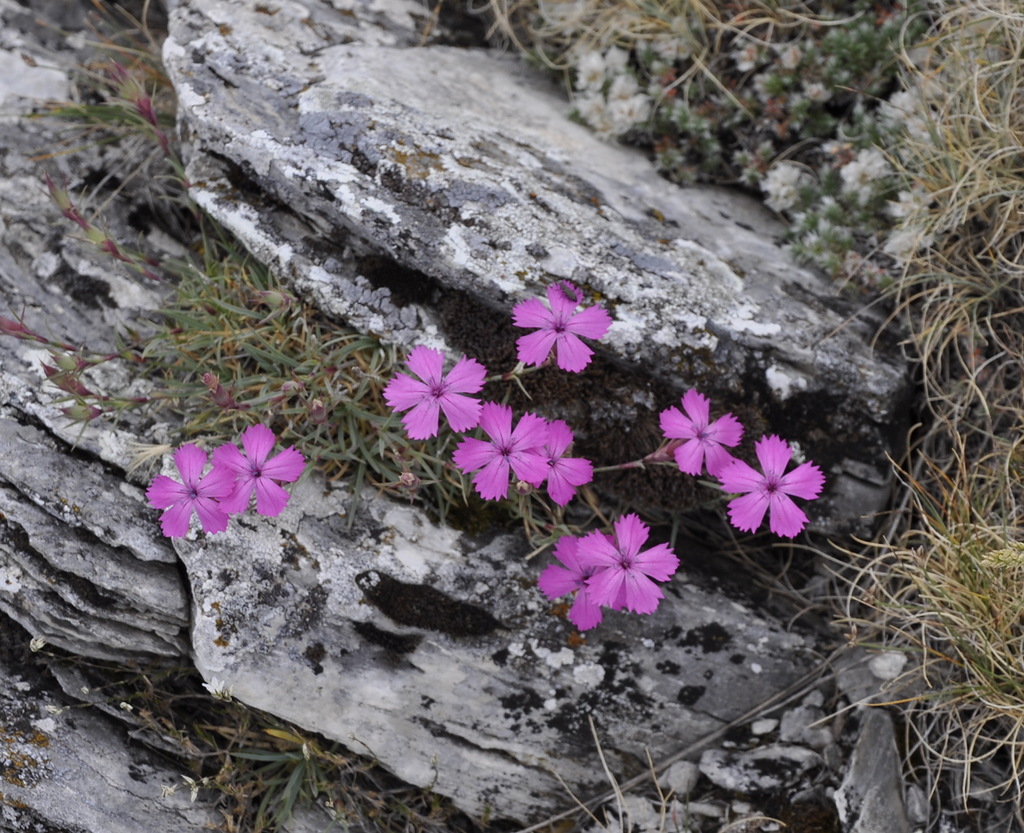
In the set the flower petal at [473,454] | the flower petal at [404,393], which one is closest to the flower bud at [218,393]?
the flower petal at [404,393]

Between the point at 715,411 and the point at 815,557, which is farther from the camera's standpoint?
the point at 815,557

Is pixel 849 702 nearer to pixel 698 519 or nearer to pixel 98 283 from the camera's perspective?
pixel 698 519

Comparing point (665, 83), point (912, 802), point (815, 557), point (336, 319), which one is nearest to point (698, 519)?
point (815, 557)

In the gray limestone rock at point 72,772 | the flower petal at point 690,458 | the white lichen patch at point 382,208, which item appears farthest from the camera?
the white lichen patch at point 382,208

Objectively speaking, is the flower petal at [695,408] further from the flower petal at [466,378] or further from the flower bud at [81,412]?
the flower bud at [81,412]

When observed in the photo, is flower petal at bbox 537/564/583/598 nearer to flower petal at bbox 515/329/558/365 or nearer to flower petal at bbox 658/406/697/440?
flower petal at bbox 658/406/697/440

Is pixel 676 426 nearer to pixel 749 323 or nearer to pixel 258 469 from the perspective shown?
pixel 749 323
